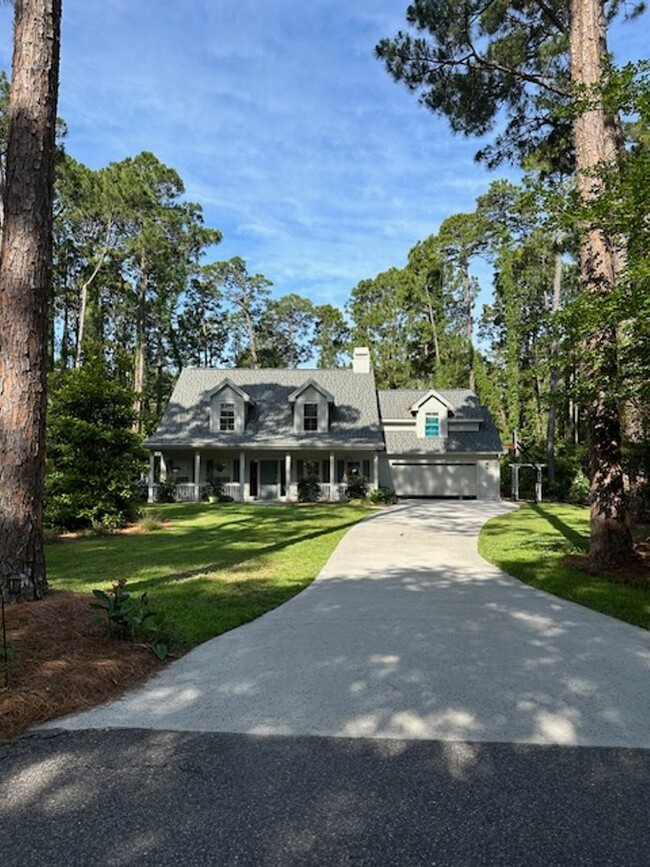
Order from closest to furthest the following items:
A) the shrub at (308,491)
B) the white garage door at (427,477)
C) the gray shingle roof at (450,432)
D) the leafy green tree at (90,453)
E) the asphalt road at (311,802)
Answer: the asphalt road at (311,802) → the leafy green tree at (90,453) → the shrub at (308,491) → the gray shingle roof at (450,432) → the white garage door at (427,477)

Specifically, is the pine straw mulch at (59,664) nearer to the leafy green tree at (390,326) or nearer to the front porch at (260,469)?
the front porch at (260,469)

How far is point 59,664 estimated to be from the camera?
13.3 ft

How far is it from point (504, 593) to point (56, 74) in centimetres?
769

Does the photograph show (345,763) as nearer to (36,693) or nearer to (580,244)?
(36,693)

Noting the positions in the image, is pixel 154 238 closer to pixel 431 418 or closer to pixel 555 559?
pixel 431 418

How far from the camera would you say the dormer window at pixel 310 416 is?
24.8 meters

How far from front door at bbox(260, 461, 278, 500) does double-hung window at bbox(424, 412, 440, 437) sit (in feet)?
24.3

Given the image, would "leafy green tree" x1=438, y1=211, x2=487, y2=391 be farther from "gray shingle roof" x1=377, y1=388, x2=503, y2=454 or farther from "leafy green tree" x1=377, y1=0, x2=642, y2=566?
"leafy green tree" x1=377, y1=0, x2=642, y2=566

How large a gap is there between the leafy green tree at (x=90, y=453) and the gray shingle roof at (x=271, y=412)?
31.4ft

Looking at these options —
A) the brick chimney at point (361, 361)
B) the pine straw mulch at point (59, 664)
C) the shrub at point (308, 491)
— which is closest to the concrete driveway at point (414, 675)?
the pine straw mulch at point (59, 664)

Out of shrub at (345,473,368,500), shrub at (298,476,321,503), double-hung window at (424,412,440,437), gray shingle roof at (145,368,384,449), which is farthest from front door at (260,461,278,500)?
double-hung window at (424,412,440,437)

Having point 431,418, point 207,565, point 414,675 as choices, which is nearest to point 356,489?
point 431,418

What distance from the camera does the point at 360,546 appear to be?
36.4ft

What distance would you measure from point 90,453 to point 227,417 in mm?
11712
